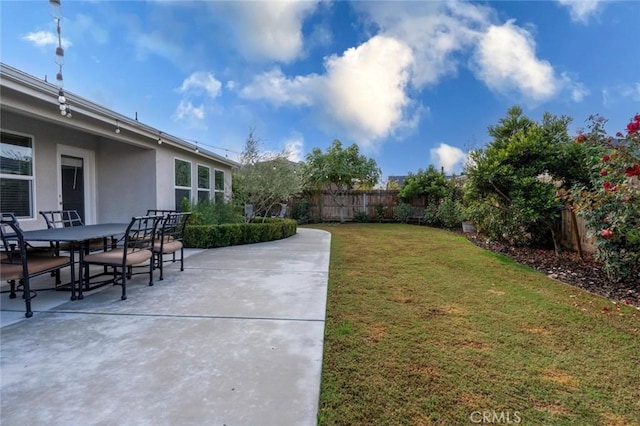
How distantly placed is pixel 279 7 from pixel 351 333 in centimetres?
779

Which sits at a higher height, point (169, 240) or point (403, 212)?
point (403, 212)

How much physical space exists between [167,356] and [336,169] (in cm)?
1473

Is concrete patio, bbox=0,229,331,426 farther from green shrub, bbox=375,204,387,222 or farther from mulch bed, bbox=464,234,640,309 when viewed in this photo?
green shrub, bbox=375,204,387,222

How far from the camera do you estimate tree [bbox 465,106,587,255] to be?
648 centimetres

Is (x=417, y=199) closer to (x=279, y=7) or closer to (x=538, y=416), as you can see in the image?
(x=279, y=7)

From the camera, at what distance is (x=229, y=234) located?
8234 millimetres

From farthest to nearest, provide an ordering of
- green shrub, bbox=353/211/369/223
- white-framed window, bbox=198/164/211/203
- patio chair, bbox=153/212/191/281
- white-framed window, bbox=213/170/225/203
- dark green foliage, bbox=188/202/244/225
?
green shrub, bbox=353/211/369/223 → white-framed window, bbox=213/170/225/203 → white-framed window, bbox=198/164/211/203 → dark green foliage, bbox=188/202/244/225 → patio chair, bbox=153/212/191/281

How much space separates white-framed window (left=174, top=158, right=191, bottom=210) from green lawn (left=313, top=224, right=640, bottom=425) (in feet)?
20.4

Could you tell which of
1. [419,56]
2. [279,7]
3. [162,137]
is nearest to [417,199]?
[419,56]

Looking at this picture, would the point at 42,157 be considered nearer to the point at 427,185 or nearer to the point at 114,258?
the point at 114,258

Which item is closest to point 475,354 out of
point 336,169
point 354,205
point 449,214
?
point 449,214

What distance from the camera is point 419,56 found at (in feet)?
31.8

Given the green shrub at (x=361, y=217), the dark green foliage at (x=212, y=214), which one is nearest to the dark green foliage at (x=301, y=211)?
the green shrub at (x=361, y=217)

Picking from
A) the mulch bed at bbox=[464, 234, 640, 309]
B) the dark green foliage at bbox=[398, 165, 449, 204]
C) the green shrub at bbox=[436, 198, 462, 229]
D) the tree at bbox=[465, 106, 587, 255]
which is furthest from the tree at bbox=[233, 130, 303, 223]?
the dark green foliage at bbox=[398, 165, 449, 204]
